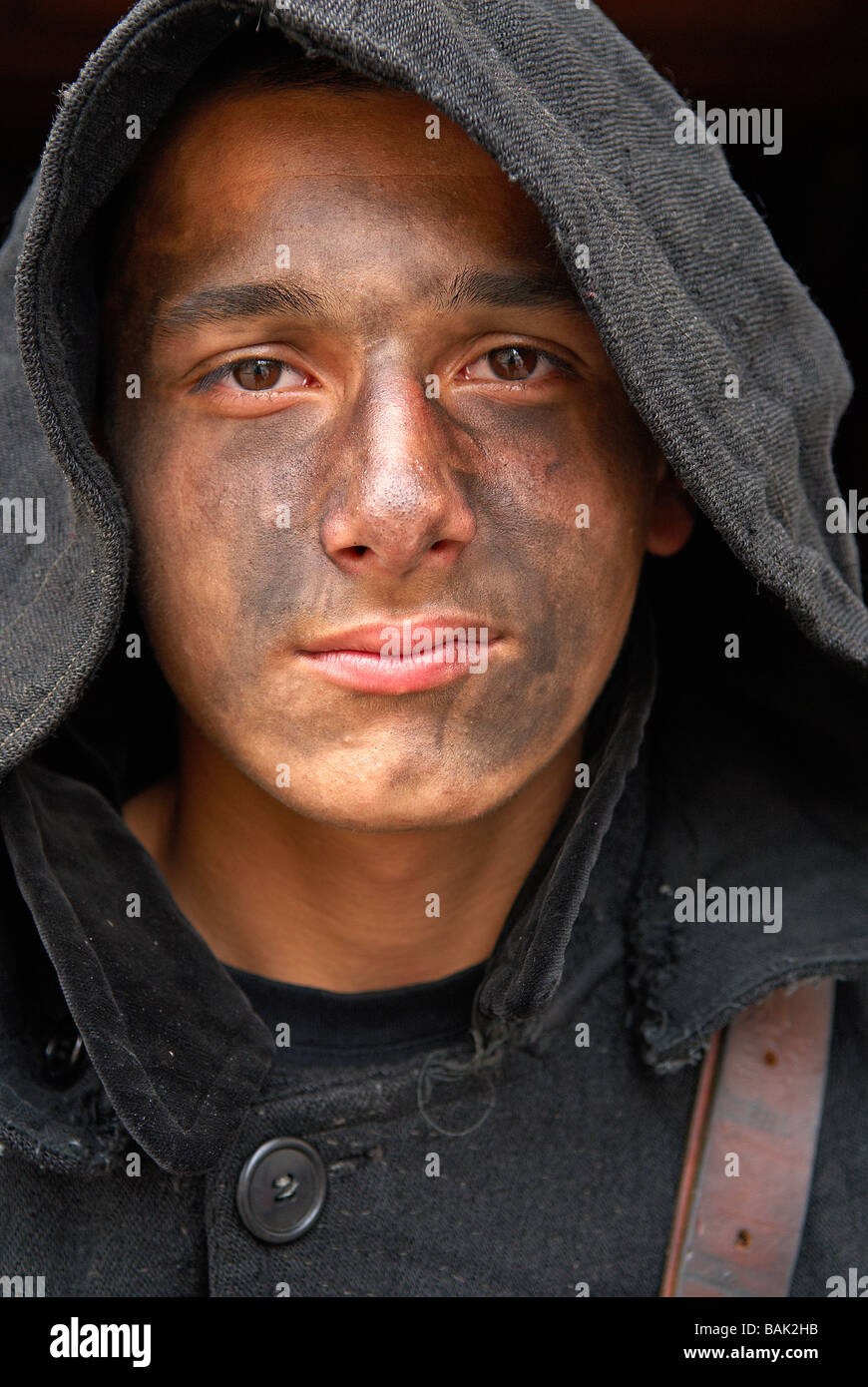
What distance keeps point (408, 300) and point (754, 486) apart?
0.39 metres

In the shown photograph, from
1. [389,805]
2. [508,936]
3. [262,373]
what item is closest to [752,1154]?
[508,936]

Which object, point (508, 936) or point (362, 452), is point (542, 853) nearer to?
point (508, 936)

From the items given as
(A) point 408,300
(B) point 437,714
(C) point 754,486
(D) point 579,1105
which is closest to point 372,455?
(A) point 408,300

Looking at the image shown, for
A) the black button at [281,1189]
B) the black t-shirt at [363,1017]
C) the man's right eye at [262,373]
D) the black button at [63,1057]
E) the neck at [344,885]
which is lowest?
the black button at [281,1189]

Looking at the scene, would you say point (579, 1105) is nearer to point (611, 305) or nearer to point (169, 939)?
point (169, 939)

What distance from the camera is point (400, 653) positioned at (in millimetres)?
1280

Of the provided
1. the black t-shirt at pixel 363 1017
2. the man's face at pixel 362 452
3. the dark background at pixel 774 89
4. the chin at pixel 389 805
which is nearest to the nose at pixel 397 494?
the man's face at pixel 362 452

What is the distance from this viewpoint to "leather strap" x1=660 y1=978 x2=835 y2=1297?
4.86 feet

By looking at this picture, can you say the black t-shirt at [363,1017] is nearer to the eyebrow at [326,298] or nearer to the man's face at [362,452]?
the man's face at [362,452]

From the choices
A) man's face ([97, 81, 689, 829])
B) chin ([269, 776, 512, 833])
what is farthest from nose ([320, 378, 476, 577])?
chin ([269, 776, 512, 833])

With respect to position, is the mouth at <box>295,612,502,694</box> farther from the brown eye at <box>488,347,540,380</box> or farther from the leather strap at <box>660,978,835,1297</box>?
the leather strap at <box>660,978,835,1297</box>

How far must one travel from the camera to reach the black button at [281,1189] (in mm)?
1396

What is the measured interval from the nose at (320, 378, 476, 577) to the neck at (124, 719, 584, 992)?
421 millimetres

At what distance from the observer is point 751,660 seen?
1723 mm
